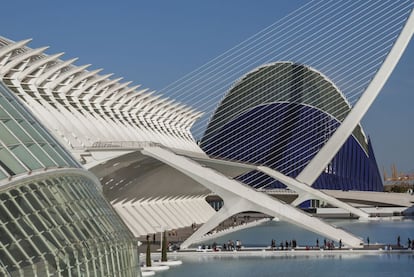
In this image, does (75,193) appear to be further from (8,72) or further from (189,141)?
(189,141)

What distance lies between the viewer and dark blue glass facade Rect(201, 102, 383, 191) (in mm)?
77750

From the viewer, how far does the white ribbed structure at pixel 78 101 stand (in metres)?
32.3

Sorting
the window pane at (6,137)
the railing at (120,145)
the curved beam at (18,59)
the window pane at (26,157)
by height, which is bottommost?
the window pane at (26,157)

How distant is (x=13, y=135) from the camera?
1019 centimetres

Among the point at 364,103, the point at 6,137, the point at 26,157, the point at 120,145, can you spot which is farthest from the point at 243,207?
the point at 6,137

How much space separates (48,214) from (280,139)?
69521 mm

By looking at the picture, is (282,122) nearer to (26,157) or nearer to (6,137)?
(26,157)

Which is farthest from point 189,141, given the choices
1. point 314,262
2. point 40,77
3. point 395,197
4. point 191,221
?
point 314,262

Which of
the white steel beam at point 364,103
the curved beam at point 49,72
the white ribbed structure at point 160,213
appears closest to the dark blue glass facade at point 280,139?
the white ribbed structure at point 160,213

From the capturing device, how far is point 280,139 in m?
78.4

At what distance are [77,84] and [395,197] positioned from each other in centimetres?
4527

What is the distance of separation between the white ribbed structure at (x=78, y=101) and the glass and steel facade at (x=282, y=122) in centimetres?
2166

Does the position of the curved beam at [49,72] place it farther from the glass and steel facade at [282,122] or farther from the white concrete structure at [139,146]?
the glass and steel facade at [282,122]

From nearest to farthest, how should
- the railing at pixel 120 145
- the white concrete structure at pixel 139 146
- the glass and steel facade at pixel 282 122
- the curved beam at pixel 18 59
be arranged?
the curved beam at pixel 18 59 < the white concrete structure at pixel 139 146 < the railing at pixel 120 145 < the glass and steel facade at pixel 282 122
